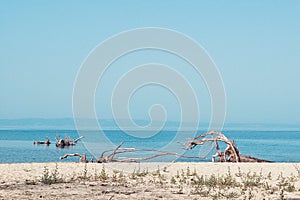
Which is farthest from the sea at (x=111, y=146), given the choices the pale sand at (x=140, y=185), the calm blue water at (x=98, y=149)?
the pale sand at (x=140, y=185)

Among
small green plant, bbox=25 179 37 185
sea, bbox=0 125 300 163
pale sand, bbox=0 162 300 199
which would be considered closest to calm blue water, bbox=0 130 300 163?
sea, bbox=0 125 300 163

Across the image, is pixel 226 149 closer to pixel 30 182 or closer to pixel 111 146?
pixel 30 182

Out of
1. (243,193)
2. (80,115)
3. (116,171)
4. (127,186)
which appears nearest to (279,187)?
(243,193)

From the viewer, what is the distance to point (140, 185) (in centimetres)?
1310

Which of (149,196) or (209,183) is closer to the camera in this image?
(149,196)

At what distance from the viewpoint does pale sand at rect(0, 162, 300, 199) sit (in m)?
11.4

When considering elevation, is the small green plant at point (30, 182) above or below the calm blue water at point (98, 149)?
below

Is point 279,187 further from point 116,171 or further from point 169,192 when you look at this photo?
point 116,171

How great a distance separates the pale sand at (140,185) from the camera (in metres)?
11.4

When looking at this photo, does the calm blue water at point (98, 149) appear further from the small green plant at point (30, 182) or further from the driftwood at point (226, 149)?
the small green plant at point (30, 182)

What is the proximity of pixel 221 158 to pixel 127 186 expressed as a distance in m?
11.2

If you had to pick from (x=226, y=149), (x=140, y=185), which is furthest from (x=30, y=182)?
(x=226, y=149)

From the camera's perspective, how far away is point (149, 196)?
36.8 feet

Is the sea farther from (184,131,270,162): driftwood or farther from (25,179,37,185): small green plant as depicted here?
(25,179,37,185): small green plant
